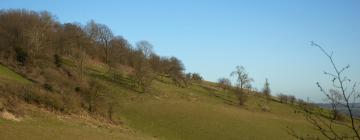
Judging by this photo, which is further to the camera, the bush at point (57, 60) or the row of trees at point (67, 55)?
the bush at point (57, 60)

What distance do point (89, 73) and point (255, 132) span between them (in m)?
43.1

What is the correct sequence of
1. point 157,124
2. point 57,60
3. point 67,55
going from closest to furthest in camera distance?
point 157,124, point 57,60, point 67,55

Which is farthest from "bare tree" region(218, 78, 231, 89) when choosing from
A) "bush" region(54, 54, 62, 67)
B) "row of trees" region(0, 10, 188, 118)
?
"bush" region(54, 54, 62, 67)

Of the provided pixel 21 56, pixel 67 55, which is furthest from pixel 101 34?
pixel 21 56

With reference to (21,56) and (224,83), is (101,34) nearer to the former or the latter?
(21,56)

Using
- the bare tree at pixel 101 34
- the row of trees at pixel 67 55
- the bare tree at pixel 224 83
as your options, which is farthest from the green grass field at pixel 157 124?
the bare tree at pixel 224 83

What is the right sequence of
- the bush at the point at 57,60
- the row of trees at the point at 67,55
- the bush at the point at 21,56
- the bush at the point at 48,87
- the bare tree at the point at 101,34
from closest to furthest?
the bush at the point at 48,87 < the row of trees at the point at 67,55 < the bush at the point at 21,56 < the bush at the point at 57,60 < the bare tree at the point at 101,34

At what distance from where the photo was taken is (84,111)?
147 ft

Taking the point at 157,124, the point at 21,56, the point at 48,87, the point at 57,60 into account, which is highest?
the point at 57,60

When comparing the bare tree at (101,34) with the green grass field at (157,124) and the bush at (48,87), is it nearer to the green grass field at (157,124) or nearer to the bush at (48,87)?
the green grass field at (157,124)

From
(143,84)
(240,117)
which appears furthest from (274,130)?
(143,84)

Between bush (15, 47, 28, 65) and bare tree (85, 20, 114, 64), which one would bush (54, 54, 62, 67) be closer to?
bush (15, 47, 28, 65)

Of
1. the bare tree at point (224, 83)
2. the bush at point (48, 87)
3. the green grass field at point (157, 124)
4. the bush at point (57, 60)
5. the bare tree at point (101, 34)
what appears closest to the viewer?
the green grass field at point (157, 124)

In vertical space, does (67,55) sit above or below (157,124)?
above
